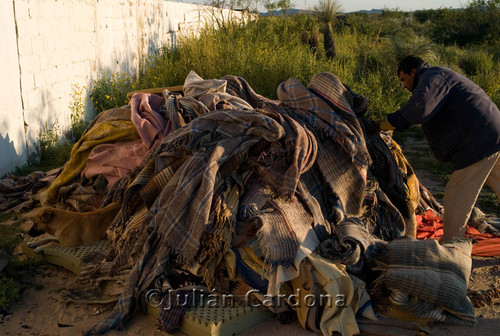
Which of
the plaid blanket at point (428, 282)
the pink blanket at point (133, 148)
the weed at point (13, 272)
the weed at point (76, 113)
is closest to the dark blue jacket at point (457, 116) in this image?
the plaid blanket at point (428, 282)

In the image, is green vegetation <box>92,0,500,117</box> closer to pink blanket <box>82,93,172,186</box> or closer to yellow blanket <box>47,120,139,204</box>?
yellow blanket <box>47,120,139,204</box>

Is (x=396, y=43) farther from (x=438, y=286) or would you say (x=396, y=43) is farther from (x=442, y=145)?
(x=438, y=286)

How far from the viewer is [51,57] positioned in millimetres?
7883

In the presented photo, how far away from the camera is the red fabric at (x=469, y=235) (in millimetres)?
4984

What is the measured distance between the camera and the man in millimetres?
4672

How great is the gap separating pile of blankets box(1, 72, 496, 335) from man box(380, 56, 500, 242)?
16.1 inches

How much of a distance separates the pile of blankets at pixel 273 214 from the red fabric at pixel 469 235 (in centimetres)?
42

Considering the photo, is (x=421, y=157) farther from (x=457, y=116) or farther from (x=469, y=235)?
(x=457, y=116)

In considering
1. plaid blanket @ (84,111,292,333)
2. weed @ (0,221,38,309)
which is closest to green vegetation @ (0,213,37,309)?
weed @ (0,221,38,309)

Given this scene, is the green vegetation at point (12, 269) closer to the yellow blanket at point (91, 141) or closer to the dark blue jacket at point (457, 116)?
the yellow blanket at point (91, 141)

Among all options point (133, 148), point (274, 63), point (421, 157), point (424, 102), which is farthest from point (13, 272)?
point (274, 63)

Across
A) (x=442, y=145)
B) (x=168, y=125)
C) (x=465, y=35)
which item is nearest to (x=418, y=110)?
(x=442, y=145)

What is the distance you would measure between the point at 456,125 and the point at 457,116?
0.27ft

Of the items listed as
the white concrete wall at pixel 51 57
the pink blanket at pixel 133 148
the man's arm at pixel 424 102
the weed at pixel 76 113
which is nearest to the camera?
the man's arm at pixel 424 102
